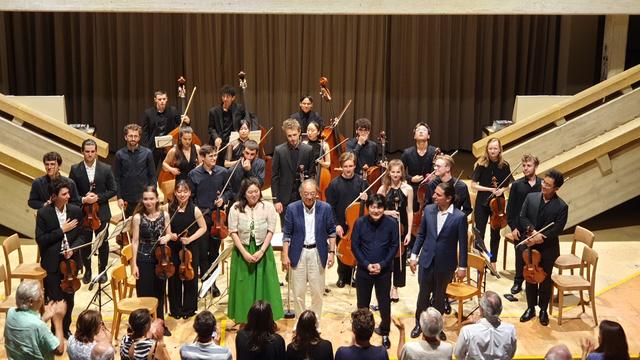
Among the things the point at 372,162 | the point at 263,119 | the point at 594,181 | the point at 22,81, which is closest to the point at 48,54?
the point at 22,81

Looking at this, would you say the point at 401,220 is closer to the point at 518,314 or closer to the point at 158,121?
the point at 518,314

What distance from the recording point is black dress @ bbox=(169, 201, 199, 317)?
7.89 meters

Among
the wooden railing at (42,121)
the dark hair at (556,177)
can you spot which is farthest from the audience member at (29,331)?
the wooden railing at (42,121)

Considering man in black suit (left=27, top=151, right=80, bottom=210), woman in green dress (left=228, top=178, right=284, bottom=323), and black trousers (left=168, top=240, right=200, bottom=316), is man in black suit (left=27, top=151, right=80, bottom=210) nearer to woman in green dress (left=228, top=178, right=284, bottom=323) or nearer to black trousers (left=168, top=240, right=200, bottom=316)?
black trousers (left=168, top=240, right=200, bottom=316)

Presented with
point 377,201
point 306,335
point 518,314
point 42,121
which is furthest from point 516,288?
point 42,121

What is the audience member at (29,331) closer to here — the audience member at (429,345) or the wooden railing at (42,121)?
the audience member at (429,345)

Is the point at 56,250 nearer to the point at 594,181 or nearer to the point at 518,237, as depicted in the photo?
the point at 518,237

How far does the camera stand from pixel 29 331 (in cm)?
593

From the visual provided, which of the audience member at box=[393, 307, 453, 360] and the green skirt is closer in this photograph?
the audience member at box=[393, 307, 453, 360]

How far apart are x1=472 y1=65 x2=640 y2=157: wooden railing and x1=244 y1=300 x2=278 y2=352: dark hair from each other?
5994 mm

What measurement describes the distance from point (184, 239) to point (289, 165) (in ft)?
5.42

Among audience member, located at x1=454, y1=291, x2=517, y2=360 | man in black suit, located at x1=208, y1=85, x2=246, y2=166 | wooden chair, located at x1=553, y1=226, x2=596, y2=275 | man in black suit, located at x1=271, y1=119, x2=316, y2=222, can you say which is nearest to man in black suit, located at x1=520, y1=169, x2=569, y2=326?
wooden chair, located at x1=553, y1=226, x2=596, y2=275

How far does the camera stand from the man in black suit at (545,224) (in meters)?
7.95

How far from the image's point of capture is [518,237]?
8.34 meters
